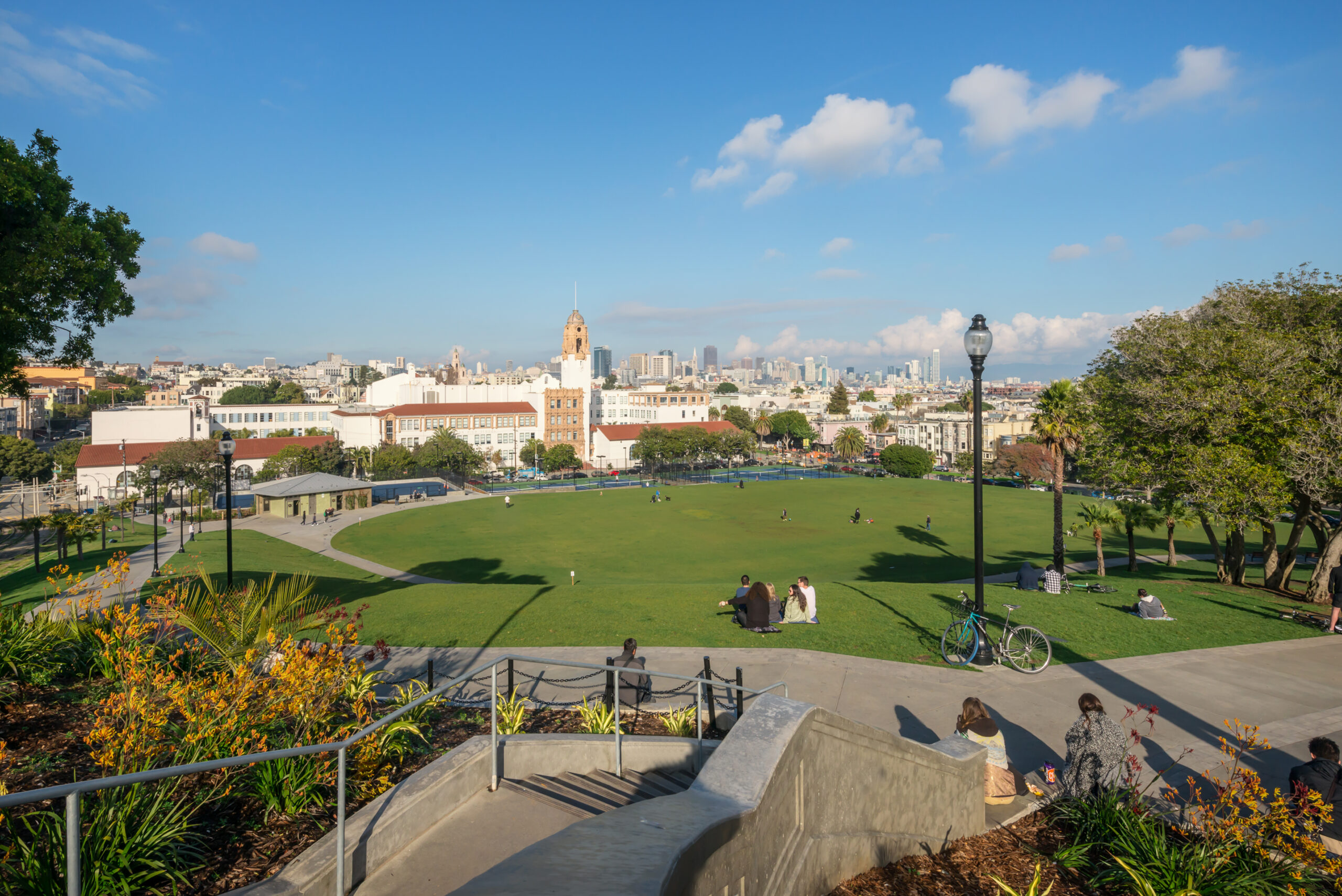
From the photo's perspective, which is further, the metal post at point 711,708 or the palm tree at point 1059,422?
the palm tree at point 1059,422

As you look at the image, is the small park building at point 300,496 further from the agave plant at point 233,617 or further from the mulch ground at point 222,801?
the mulch ground at point 222,801

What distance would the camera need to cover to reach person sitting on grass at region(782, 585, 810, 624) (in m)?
15.4

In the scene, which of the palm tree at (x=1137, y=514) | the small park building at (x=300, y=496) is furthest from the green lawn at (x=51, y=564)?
the palm tree at (x=1137, y=514)

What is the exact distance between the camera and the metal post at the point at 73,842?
9.15 ft

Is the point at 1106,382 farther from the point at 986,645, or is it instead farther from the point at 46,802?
the point at 46,802

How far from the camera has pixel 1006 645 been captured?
12227mm

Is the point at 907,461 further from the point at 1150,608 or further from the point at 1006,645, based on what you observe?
the point at 1006,645

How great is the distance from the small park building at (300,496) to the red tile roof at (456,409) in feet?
153

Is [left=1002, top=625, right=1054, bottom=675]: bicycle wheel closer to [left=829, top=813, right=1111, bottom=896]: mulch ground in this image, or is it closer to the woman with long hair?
the woman with long hair

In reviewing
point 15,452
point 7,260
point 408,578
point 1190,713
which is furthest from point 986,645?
point 15,452

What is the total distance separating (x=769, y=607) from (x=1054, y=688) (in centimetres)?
559

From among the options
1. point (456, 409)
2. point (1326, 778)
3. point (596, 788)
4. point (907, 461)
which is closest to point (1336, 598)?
point (1326, 778)

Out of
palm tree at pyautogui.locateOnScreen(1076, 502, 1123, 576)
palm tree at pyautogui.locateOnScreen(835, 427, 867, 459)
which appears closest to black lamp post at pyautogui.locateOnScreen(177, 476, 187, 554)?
palm tree at pyautogui.locateOnScreen(1076, 502, 1123, 576)

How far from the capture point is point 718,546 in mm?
41344
